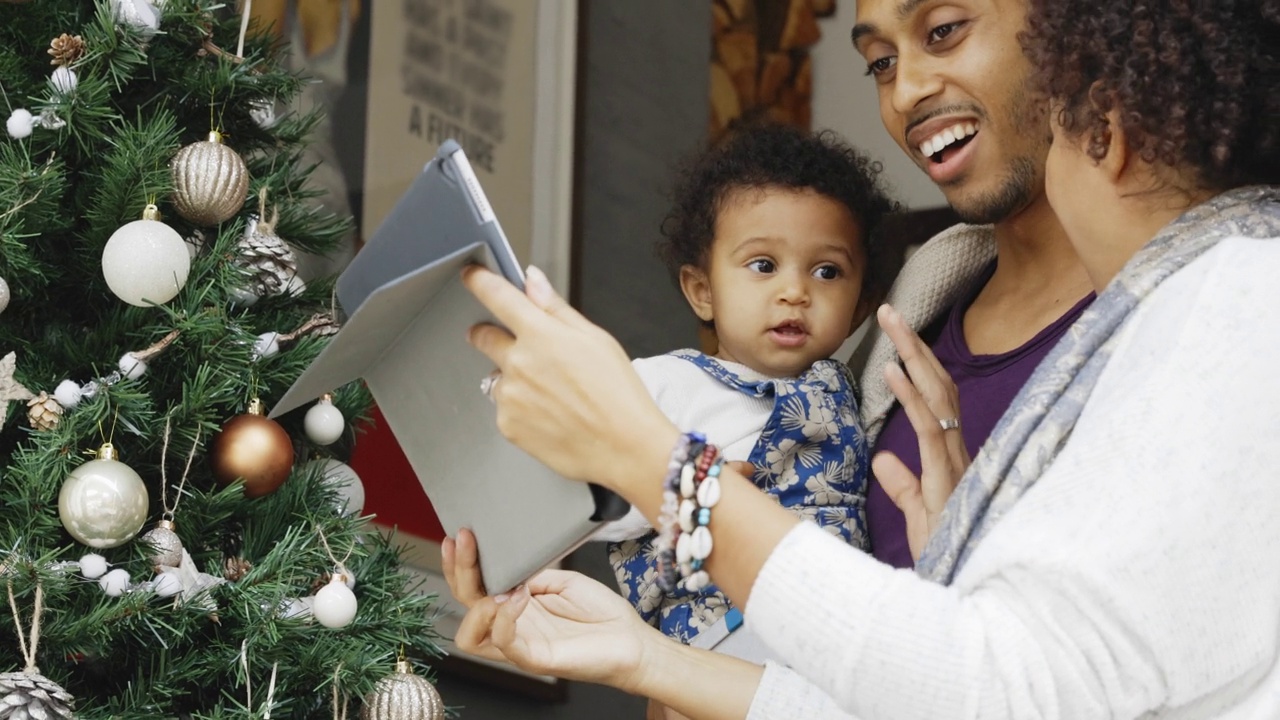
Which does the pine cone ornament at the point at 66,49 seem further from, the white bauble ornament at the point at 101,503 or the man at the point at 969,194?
the man at the point at 969,194

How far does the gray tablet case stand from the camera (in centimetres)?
Result: 104

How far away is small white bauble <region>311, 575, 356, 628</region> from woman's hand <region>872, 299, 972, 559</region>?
54 cm

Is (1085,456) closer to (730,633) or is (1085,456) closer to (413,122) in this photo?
(730,633)

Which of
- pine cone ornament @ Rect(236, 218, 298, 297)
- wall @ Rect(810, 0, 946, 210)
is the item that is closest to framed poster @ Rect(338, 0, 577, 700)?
pine cone ornament @ Rect(236, 218, 298, 297)

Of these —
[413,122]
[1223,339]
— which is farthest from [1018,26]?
[413,122]

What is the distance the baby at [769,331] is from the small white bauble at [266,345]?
0.43m

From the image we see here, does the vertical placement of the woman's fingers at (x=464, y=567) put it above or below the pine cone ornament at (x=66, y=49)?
below

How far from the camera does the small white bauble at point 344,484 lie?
165 cm

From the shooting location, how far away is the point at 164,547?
4.70 ft

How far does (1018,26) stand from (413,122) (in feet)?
4.39

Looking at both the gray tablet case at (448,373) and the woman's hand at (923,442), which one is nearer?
the gray tablet case at (448,373)

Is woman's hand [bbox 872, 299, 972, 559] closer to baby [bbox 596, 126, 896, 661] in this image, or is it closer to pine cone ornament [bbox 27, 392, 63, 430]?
baby [bbox 596, 126, 896, 661]

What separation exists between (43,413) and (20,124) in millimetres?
286

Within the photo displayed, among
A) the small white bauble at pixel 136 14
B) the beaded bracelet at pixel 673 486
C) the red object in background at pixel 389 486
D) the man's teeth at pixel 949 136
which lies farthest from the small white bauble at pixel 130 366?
the red object in background at pixel 389 486
